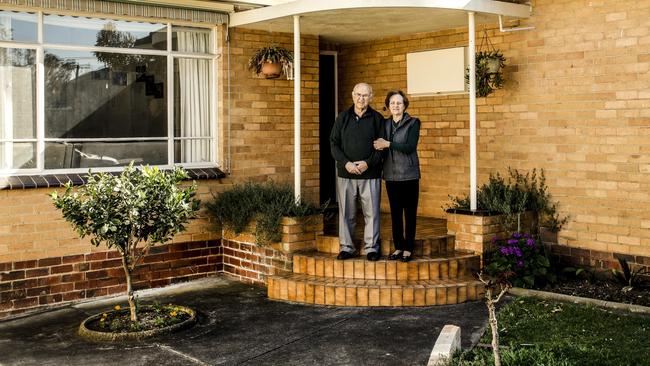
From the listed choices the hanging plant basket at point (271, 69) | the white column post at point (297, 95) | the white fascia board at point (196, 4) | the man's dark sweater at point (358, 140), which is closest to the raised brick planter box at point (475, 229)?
the man's dark sweater at point (358, 140)

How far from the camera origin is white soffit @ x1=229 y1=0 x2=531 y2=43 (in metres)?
8.21

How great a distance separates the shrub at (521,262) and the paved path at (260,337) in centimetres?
72

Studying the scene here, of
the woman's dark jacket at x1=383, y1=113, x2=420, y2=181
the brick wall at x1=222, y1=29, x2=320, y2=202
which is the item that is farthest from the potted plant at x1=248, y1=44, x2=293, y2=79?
the woman's dark jacket at x1=383, y1=113, x2=420, y2=181

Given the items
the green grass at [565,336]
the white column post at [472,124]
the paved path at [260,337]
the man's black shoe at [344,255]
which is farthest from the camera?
the white column post at [472,124]

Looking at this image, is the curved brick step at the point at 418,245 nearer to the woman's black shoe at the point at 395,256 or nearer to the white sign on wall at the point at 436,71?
the woman's black shoe at the point at 395,256

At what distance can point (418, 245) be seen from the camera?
850 cm

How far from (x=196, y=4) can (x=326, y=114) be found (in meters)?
3.15

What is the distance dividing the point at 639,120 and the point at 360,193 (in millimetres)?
3079

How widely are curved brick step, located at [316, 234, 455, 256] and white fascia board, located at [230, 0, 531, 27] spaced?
8.36 feet

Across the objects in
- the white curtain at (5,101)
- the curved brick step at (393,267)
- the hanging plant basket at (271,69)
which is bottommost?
the curved brick step at (393,267)

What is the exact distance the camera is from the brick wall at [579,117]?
822 centimetres

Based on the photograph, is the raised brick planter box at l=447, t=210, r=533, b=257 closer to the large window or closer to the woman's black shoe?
the woman's black shoe

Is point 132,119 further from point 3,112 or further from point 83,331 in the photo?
point 83,331

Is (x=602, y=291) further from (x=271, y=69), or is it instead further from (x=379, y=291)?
(x=271, y=69)
